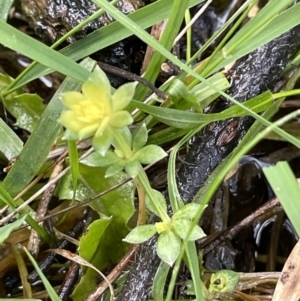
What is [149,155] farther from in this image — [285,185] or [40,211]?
[40,211]

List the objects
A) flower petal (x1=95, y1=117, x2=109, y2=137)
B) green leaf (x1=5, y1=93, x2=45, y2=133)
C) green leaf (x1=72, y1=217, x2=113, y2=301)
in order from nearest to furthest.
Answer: flower petal (x1=95, y1=117, x2=109, y2=137) < green leaf (x1=72, y1=217, x2=113, y2=301) < green leaf (x1=5, y1=93, x2=45, y2=133)

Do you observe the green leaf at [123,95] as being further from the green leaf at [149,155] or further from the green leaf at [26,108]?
the green leaf at [26,108]

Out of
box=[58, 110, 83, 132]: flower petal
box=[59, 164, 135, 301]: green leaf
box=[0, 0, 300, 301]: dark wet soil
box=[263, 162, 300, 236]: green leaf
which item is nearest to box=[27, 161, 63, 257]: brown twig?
box=[59, 164, 135, 301]: green leaf

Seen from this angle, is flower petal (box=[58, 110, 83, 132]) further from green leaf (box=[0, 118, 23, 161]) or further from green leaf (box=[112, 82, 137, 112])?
green leaf (box=[0, 118, 23, 161])

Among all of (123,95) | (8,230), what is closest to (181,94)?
(123,95)

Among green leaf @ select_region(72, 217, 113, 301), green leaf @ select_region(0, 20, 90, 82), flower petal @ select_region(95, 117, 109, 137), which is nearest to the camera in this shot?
flower petal @ select_region(95, 117, 109, 137)

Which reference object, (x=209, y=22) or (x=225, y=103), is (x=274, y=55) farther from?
(x=209, y=22)
